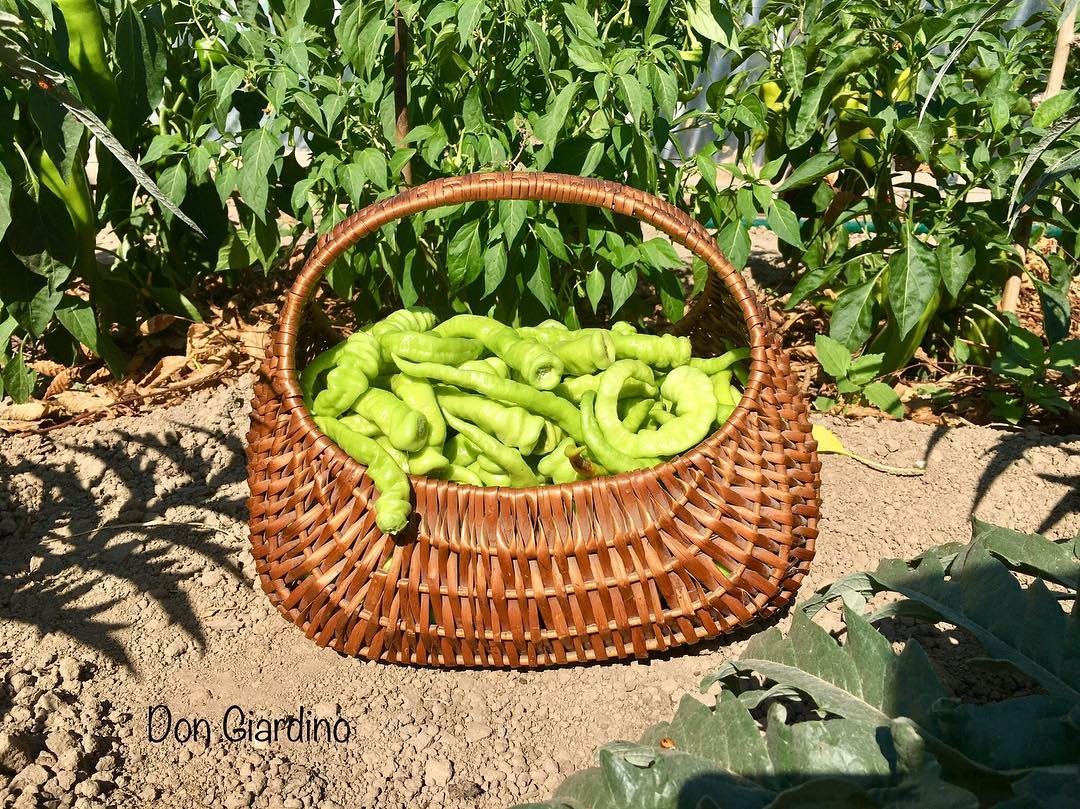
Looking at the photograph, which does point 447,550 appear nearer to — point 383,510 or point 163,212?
point 383,510

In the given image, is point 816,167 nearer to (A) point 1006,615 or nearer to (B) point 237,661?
(A) point 1006,615

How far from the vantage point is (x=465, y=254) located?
7.97ft

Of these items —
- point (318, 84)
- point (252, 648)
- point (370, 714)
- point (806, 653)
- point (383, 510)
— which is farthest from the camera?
point (318, 84)

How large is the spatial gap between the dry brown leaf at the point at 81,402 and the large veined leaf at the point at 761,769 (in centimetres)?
212

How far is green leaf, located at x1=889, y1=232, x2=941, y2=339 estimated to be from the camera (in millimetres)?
2520

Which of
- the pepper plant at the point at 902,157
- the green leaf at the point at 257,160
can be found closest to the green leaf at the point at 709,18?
the pepper plant at the point at 902,157

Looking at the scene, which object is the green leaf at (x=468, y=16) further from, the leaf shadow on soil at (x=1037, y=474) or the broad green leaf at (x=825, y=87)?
the leaf shadow on soil at (x=1037, y=474)

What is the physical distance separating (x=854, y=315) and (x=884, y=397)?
0.85ft

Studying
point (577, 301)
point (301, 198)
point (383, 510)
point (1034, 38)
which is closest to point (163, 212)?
point (301, 198)

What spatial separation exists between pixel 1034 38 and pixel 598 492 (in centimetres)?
243

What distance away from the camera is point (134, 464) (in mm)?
2527

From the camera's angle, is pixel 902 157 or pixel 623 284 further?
pixel 902 157

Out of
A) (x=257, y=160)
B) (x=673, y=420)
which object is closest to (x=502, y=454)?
(x=673, y=420)

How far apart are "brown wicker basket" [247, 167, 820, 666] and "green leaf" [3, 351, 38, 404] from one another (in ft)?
4.01
